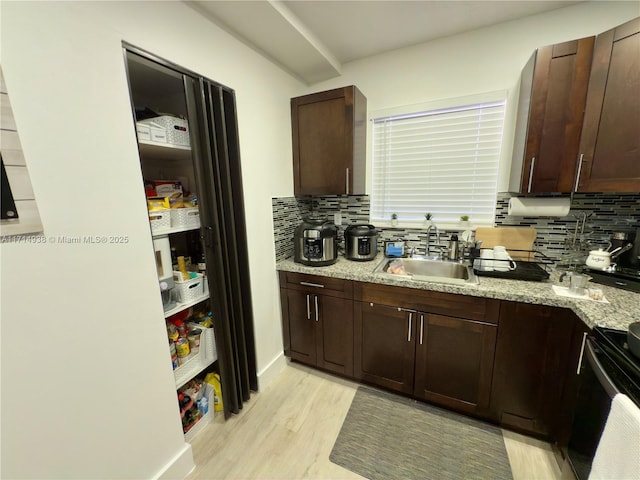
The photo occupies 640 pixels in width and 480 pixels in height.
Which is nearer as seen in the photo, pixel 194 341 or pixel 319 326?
pixel 194 341

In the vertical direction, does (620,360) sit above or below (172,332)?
above

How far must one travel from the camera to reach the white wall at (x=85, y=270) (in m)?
0.76

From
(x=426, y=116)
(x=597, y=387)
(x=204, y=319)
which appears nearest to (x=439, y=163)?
(x=426, y=116)

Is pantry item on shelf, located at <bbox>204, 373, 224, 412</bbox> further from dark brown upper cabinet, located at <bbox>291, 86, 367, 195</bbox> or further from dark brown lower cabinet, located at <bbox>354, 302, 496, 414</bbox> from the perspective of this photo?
dark brown upper cabinet, located at <bbox>291, 86, 367, 195</bbox>

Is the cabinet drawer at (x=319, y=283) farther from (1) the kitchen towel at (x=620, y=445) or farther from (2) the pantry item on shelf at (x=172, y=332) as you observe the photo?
(1) the kitchen towel at (x=620, y=445)

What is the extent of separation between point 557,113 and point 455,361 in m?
1.49

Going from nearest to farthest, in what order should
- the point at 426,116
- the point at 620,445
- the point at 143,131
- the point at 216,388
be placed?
the point at 620,445, the point at 143,131, the point at 216,388, the point at 426,116

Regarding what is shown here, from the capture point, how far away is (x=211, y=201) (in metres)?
1.38

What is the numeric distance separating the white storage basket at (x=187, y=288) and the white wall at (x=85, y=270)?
225 millimetres

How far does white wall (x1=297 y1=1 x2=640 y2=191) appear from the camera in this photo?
4.73ft

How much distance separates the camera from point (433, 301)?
4.85 ft

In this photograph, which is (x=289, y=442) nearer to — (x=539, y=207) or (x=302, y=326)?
(x=302, y=326)

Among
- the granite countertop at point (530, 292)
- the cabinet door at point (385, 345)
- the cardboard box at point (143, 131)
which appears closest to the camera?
the granite countertop at point (530, 292)

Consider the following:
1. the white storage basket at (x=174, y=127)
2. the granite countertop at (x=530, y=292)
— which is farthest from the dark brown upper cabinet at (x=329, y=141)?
the white storage basket at (x=174, y=127)
